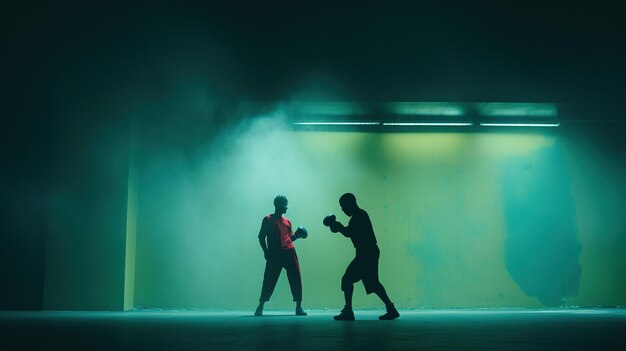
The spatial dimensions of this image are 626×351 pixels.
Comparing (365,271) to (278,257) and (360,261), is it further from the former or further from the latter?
(278,257)

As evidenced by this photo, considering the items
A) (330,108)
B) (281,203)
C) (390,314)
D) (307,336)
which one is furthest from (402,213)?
(307,336)

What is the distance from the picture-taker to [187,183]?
41.6ft

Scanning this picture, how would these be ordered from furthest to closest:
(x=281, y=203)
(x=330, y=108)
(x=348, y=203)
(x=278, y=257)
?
(x=330, y=108) < (x=281, y=203) < (x=278, y=257) < (x=348, y=203)

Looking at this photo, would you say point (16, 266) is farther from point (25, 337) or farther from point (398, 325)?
point (398, 325)

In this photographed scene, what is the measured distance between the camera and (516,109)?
39.3ft

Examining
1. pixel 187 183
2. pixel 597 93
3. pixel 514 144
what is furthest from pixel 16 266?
pixel 597 93

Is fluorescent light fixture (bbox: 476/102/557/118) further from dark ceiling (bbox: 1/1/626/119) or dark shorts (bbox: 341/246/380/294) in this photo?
dark shorts (bbox: 341/246/380/294)

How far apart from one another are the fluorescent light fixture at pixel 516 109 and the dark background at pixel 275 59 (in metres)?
0.24

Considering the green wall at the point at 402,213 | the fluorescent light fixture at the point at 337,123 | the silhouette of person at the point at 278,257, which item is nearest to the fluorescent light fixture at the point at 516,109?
the green wall at the point at 402,213

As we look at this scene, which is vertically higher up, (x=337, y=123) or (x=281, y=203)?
(x=337, y=123)

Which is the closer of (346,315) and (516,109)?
(346,315)

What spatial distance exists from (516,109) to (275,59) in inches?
194

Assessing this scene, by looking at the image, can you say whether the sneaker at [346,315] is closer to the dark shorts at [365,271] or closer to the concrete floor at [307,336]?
the dark shorts at [365,271]

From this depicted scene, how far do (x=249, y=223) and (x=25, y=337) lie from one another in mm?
6840
